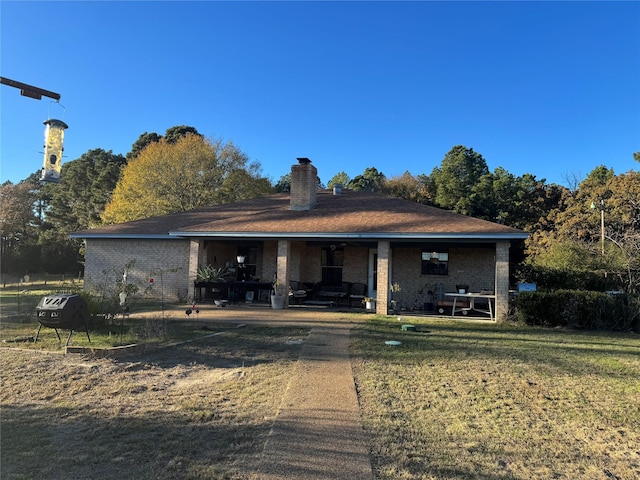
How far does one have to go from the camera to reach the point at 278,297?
15.3m

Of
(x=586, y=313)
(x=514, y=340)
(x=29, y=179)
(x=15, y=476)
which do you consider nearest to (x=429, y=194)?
(x=586, y=313)

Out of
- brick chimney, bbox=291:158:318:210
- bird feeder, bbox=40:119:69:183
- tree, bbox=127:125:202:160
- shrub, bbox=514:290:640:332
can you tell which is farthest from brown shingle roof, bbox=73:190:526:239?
tree, bbox=127:125:202:160

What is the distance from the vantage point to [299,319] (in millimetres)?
12734

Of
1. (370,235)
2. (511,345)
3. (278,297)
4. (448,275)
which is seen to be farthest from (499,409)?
(448,275)

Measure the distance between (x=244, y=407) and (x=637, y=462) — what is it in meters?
3.93

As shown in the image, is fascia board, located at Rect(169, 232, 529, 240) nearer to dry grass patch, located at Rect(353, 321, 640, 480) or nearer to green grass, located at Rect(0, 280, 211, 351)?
green grass, located at Rect(0, 280, 211, 351)

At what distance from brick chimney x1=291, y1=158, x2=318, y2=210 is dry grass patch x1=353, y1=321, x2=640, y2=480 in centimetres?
961

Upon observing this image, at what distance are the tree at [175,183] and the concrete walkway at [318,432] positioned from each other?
26.6 m

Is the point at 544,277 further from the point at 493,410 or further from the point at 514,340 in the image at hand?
the point at 493,410

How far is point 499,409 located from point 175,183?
29300 mm

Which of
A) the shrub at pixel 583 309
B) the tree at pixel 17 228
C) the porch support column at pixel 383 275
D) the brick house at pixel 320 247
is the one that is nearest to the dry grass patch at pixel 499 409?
the shrub at pixel 583 309

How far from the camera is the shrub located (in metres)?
12.4

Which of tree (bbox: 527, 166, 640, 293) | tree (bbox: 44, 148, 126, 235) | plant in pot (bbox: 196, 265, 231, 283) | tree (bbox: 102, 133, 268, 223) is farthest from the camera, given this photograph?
tree (bbox: 44, 148, 126, 235)

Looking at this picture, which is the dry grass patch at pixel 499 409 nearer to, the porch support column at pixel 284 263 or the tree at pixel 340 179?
the porch support column at pixel 284 263
